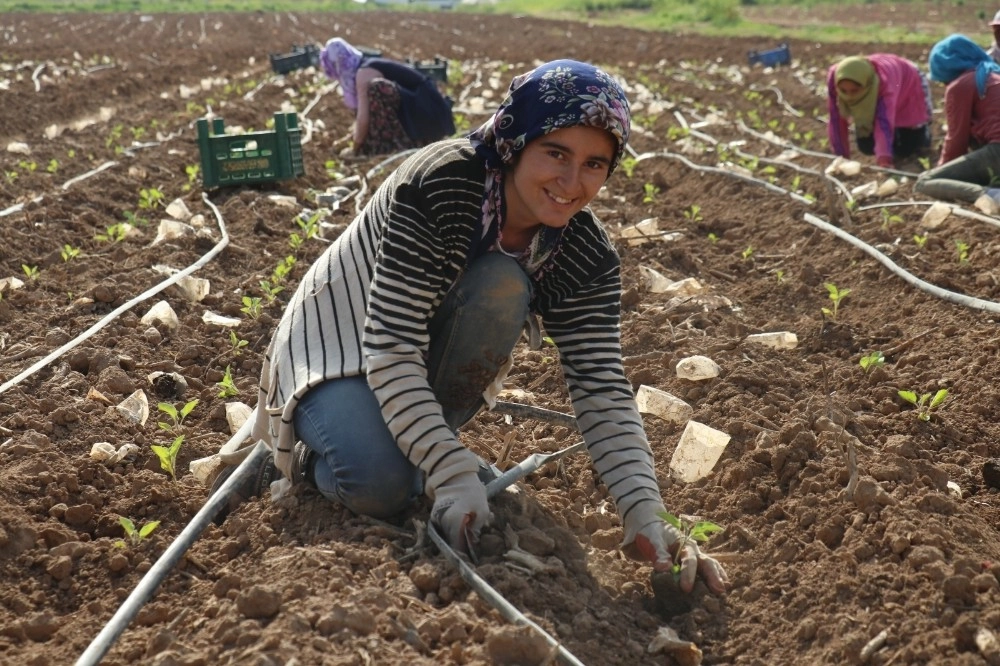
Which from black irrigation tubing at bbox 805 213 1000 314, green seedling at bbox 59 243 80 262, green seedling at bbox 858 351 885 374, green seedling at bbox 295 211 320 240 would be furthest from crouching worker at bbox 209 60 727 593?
green seedling at bbox 295 211 320 240

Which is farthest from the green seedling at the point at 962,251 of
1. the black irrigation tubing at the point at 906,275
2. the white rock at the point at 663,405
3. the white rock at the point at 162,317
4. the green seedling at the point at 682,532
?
the white rock at the point at 162,317

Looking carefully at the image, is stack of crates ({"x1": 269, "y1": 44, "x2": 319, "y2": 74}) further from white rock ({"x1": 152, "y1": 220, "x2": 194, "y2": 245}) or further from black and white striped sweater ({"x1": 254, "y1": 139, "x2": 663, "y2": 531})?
black and white striped sweater ({"x1": 254, "y1": 139, "x2": 663, "y2": 531})

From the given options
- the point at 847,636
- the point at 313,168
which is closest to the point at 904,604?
the point at 847,636

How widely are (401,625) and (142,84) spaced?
489 inches

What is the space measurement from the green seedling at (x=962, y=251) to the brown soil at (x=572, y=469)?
4cm

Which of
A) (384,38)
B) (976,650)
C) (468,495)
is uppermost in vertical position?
(468,495)

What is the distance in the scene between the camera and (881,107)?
716 cm

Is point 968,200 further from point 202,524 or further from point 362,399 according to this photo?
point 202,524

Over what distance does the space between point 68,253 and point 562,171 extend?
131 inches

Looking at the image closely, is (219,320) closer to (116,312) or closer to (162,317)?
(162,317)

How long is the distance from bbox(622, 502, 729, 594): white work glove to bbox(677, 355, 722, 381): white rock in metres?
1.19

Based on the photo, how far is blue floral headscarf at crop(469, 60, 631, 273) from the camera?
2.34 m

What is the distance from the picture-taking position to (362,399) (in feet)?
8.57

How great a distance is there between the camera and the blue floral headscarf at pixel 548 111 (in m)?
2.34
